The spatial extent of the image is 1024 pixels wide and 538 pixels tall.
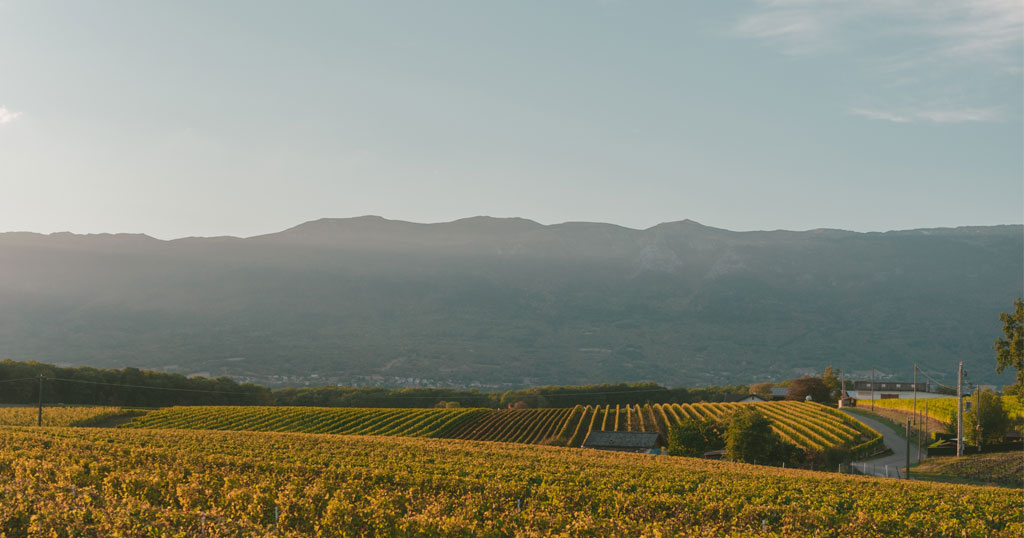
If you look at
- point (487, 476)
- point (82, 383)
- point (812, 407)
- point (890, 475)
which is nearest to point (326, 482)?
point (487, 476)

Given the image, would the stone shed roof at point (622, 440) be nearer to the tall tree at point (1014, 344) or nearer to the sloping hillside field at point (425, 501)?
the tall tree at point (1014, 344)

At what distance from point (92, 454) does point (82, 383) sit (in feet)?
273

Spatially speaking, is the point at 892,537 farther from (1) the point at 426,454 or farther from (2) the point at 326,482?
(1) the point at 426,454

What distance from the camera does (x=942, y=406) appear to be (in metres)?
83.4

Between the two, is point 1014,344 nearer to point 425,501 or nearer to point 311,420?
point 425,501

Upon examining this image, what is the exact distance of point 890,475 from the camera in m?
54.1

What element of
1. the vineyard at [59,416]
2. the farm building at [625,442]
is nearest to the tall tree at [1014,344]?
the farm building at [625,442]

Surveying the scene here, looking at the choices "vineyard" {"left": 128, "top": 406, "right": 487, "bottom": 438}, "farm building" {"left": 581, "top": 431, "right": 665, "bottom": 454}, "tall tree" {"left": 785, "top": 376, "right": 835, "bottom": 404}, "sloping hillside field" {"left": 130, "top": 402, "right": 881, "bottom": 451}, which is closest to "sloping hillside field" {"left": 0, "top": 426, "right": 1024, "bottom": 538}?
"farm building" {"left": 581, "top": 431, "right": 665, "bottom": 454}

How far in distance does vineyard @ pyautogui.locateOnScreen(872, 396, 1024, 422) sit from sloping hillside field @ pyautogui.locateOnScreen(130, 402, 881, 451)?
10.3 m

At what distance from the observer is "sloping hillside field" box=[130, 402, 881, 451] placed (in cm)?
7319

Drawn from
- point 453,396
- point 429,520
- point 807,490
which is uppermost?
point 429,520

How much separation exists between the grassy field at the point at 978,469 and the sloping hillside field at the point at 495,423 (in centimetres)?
704

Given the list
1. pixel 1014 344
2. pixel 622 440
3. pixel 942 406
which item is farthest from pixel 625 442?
pixel 942 406

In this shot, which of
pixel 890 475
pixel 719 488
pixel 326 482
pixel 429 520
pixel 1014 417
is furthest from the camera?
pixel 1014 417
